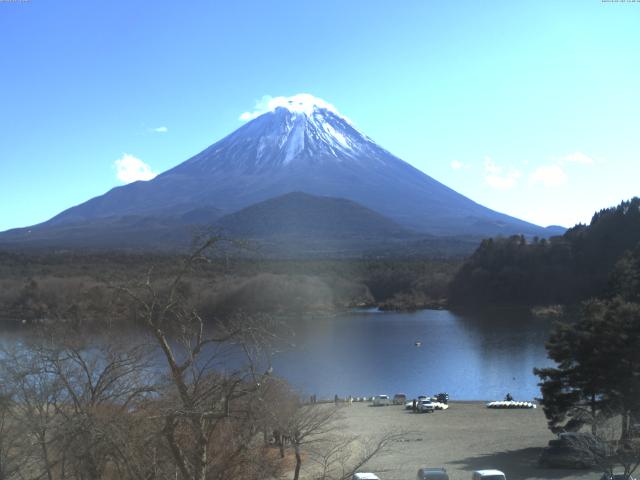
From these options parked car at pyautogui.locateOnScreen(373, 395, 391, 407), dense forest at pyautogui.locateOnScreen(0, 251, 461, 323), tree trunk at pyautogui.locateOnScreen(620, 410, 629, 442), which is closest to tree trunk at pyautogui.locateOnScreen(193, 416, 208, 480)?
tree trunk at pyautogui.locateOnScreen(620, 410, 629, 442)

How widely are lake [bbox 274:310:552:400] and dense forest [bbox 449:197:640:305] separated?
5989 mm

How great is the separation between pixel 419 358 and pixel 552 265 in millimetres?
19755

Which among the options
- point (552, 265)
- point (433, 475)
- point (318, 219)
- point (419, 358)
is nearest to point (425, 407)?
point (433, 475)

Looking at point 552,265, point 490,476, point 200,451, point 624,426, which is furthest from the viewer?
point 552,265

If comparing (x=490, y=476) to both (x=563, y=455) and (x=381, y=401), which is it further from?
(x=381, y=401)

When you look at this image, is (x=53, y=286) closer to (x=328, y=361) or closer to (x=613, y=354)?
(x=328, y=361)

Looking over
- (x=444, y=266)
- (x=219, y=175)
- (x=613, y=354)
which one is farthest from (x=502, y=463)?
(x=219, y=175)

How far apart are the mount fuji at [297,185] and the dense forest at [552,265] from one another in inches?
1238

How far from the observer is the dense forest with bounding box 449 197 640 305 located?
125ft

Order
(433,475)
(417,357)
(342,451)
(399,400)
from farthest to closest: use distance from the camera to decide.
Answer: (417,357)
(399,400)
(342,451)
(433,475)

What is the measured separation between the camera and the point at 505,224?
8988cm

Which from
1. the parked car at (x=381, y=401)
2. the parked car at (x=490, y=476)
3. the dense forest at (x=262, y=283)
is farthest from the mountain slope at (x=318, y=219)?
the parked car at (x=490, y=476)

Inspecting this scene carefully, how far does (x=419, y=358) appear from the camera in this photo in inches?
887

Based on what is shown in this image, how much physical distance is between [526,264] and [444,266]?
8706 mm
